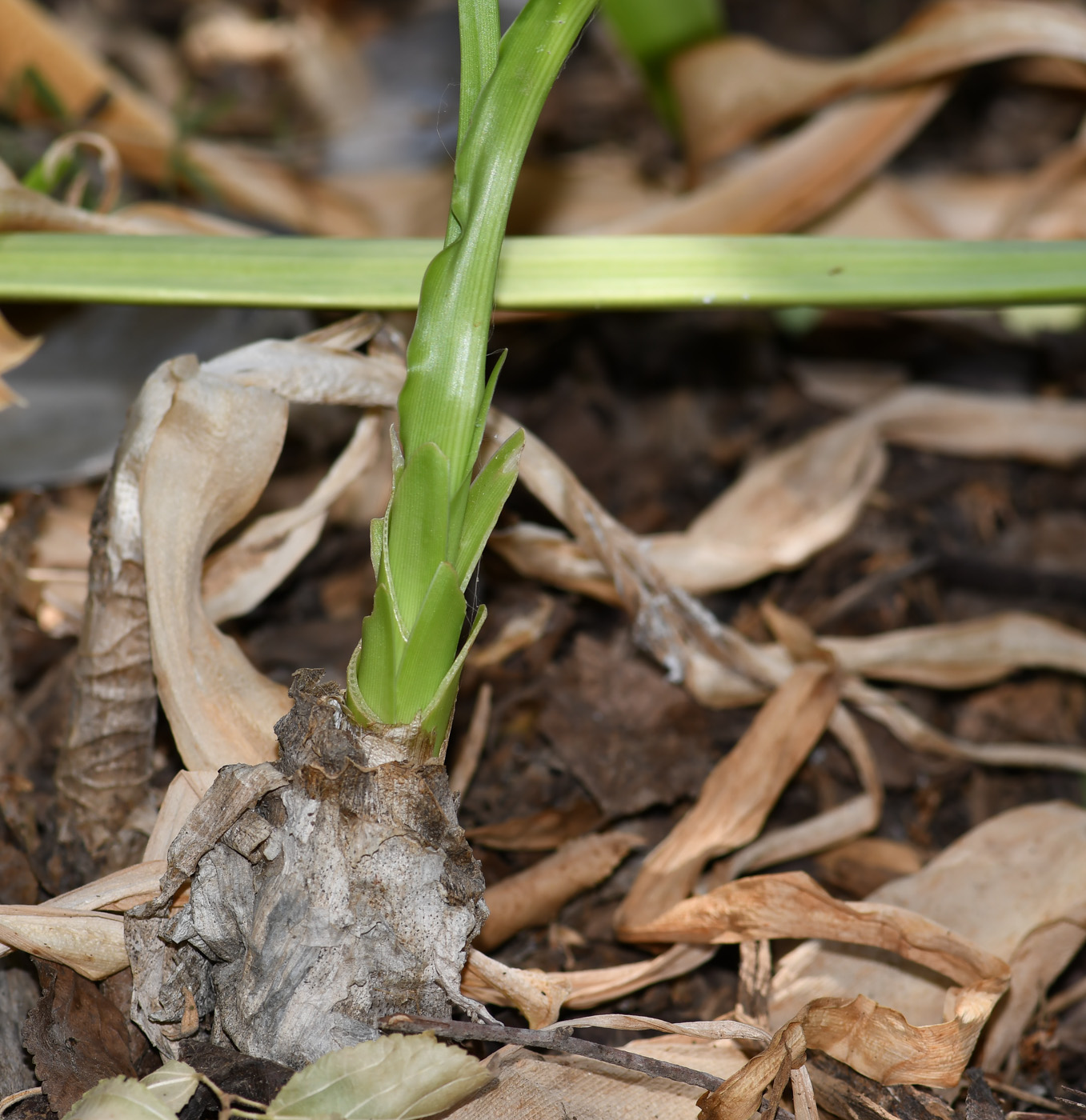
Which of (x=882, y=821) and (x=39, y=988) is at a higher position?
(x=39, y=988)

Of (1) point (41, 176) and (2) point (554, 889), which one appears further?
(1) point (41, 176)

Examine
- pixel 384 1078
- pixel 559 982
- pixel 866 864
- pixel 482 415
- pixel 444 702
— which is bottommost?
pixel 866 864

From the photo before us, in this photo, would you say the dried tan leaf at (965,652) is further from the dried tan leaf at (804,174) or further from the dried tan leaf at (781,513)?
the dried tan leaf at (804,174)

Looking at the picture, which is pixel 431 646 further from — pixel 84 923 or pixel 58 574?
pixel 58 574

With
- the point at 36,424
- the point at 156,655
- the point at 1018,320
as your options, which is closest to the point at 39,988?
the point at 156,655

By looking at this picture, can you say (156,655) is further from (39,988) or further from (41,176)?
(41,176)

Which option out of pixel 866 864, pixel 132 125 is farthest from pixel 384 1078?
pixel 132 125

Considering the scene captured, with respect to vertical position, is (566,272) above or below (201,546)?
above
